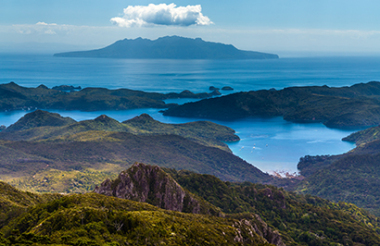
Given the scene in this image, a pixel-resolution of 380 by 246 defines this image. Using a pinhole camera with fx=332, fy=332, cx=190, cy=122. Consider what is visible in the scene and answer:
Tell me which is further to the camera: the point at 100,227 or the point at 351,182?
the point at 351,182

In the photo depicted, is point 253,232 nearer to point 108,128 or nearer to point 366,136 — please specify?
point 108,128

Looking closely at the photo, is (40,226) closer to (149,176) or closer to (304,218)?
(149,176)

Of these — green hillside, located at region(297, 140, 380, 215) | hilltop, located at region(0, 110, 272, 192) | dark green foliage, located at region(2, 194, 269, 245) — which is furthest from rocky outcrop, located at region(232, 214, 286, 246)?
green hillside, located at region(297, 140, 380, 215)

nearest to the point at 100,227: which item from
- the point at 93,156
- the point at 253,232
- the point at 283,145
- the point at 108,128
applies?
the point at 253,232

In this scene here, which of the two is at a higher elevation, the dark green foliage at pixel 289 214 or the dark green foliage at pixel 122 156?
the dark green foliage at pixel 289 214

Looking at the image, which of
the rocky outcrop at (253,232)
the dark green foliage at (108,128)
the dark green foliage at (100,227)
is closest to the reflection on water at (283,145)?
the dark green foliage at (108,128)

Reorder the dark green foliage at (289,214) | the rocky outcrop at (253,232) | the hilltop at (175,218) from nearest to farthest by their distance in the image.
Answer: the hilltop at (175,218), the rocky outcrop at (253,232), the dark green foliage at (289,214)

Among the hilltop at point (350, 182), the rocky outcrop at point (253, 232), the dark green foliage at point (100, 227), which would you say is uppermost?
the dark green foliage at point (100, 227)

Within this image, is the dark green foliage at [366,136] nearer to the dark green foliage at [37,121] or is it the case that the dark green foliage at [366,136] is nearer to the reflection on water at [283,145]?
the reflection on water at [283,145]

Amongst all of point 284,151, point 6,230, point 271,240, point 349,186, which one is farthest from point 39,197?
point 284,151
